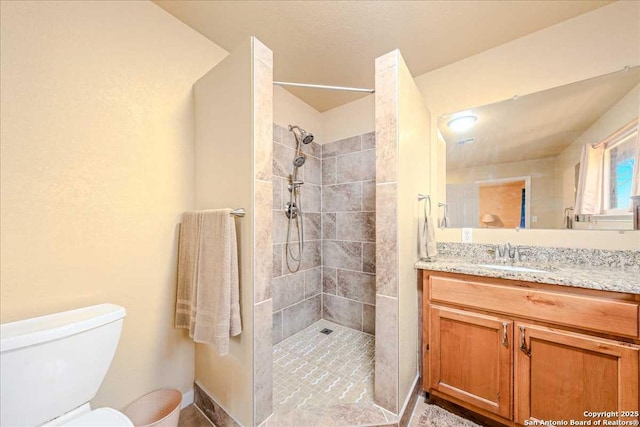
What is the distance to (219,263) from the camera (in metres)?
1.20

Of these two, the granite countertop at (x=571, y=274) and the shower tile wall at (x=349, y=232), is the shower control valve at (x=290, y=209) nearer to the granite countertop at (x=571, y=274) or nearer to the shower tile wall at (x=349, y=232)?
the shower tile wall at (x=349, y=232)

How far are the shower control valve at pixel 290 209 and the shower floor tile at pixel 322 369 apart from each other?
46.4 inches

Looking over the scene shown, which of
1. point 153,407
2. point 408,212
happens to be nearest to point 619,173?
point 408,212

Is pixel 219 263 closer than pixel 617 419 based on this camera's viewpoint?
No

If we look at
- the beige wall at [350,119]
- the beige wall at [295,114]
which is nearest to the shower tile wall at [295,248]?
the beige wall at [295,114]

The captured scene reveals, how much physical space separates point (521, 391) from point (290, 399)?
127cm

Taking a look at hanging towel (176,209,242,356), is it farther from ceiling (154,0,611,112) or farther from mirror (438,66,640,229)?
mirror (438,66,640,229)

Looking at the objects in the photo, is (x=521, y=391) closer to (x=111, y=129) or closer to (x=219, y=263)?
(x=219, y=263)

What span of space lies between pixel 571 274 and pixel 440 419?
1.12 metres

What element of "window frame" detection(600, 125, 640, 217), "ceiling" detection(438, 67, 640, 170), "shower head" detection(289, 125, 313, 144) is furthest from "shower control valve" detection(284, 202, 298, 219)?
"window frame" detection(600, 125, 640, 217)

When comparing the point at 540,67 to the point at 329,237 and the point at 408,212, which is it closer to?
the point at 408,212

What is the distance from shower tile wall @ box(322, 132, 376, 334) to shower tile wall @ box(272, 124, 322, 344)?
100 mm

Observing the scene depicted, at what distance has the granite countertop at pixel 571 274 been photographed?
1047 mm

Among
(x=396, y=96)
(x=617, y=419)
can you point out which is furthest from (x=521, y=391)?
(x=396, y=96)
